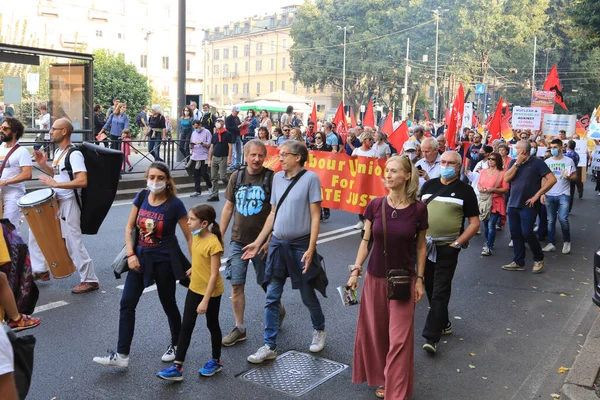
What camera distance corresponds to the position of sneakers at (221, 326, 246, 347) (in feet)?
18.1

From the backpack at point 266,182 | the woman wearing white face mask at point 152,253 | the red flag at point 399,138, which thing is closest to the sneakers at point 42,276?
the woman wearing white face mask at point 152,253

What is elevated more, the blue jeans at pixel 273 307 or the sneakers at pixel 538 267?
the blue jeans at pixel 273 307

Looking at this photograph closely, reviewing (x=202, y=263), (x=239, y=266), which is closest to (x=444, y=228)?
(x=239, y=266)

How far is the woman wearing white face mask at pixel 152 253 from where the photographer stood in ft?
15.9

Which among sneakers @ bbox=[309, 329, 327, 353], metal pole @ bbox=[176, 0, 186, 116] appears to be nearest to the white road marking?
sneakers @ bbox=[309, 329, 327, 353]

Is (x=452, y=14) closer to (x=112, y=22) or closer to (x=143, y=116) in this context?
(x=112, y=22)

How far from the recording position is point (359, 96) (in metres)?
70.7

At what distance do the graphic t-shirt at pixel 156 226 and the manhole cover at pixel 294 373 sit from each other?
1122 mm

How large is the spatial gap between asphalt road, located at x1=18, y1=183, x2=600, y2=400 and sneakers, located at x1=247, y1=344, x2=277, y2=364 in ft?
0.24

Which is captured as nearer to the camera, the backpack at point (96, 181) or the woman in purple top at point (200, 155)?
the backpack at point (96, 181)

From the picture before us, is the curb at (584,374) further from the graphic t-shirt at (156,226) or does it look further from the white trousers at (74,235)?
the white trousers at (74,235)

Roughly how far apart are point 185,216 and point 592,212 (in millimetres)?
12989

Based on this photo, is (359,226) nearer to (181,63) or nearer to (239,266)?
(239,266)

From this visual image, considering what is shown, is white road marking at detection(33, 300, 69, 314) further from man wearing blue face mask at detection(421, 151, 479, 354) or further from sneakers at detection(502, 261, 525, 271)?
sneakers at detection(502, 261, 525, 271)
